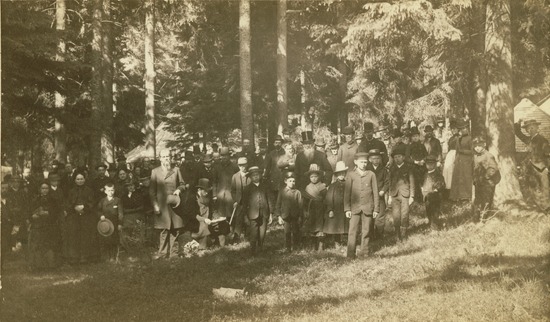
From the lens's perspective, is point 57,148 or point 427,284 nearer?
point 427,284

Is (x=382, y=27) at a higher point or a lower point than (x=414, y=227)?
higher

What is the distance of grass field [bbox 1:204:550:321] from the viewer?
696 centimetres

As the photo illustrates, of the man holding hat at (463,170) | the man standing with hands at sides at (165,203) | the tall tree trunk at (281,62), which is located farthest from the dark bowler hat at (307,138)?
the tall tree trunk at (281,62)

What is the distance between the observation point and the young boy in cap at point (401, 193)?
37.8ft

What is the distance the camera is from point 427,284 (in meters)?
7.91

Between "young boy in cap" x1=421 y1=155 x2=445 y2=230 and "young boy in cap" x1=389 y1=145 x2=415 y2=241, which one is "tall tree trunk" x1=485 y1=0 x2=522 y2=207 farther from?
"young boy in cap" x1=389 y1=145 x2=415 y2=241

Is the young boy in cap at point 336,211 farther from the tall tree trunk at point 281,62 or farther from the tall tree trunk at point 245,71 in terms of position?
the tall tree trunk at point 281,62

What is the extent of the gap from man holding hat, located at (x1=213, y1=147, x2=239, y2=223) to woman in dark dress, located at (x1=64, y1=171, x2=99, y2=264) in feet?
9.55

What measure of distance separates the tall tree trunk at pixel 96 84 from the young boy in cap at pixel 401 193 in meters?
8.33

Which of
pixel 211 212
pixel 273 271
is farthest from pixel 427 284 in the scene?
pixel 211 212

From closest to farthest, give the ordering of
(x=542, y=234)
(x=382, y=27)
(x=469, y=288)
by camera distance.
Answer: (x=469, y=288), (x=542, y=234), (x=382, y=27)

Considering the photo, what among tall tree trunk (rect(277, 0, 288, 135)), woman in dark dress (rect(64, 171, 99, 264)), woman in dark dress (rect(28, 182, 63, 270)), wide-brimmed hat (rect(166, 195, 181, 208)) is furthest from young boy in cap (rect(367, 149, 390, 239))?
tall tree trunk (rect(277, 0, 288, 135))

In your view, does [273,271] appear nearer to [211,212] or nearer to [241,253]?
[241,253]

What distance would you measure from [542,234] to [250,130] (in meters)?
9.32
